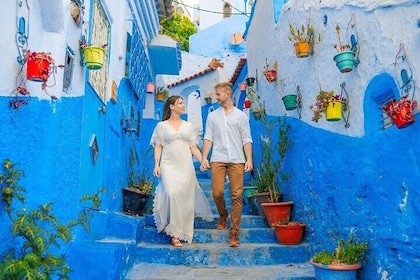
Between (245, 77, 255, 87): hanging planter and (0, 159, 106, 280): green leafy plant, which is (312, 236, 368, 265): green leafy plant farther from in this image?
(245, 77, 255, 87): hanging planter

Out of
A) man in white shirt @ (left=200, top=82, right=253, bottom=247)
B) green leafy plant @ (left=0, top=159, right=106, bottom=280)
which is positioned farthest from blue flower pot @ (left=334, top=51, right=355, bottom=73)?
green leafy plant @ (left=0, top=159, right=106, bottom=280)

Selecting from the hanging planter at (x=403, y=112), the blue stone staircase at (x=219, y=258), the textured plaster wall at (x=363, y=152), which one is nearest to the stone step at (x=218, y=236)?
the blue stone staircase at (x=219, y=258)

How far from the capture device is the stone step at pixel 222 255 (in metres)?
4.36

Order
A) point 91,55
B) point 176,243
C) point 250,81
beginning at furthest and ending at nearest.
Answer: point 250,81 < point 176,243 < point 91,55

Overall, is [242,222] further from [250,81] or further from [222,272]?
[250,81]

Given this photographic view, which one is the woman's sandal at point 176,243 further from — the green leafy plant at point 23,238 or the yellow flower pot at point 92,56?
the yellow flower pot at point 92,56

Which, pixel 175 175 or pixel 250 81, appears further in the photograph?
pixel 250 81

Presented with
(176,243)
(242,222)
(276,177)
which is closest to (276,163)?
(276,177)

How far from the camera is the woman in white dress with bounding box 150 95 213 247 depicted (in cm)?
452

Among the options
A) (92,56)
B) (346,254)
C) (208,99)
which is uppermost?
(208,99)

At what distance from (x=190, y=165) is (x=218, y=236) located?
925mm

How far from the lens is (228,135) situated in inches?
192

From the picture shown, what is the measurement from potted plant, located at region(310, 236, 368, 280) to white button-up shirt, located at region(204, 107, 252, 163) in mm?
1669

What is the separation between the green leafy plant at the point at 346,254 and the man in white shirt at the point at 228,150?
4.32 feet
